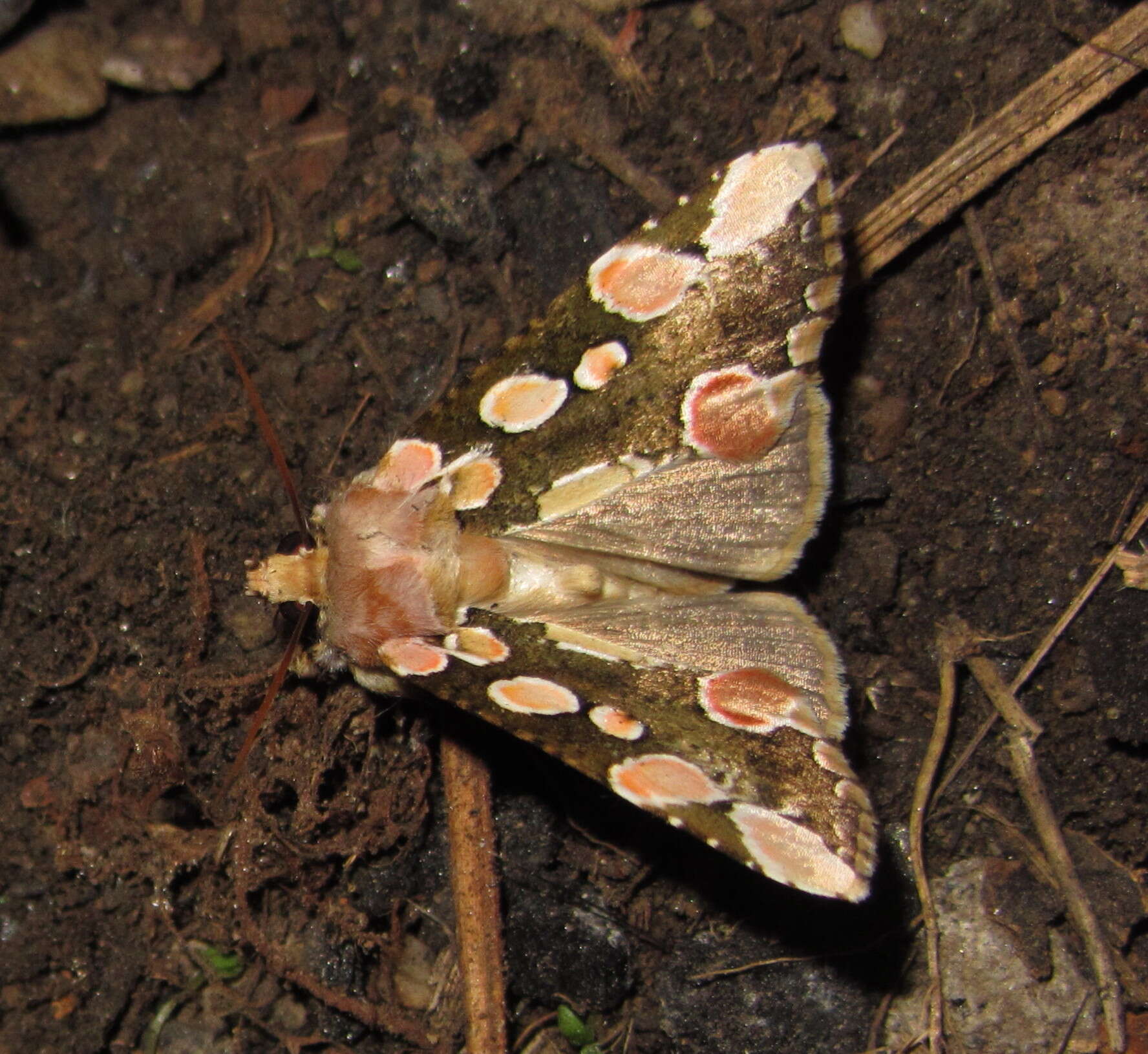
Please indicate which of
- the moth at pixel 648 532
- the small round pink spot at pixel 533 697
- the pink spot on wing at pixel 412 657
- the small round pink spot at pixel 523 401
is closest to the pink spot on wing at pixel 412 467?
the moth at pixel 648 532

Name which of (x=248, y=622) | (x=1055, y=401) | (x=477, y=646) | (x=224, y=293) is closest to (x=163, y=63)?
(x=224, y=293)

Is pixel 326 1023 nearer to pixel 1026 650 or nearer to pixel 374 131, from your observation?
pixel 1026 650

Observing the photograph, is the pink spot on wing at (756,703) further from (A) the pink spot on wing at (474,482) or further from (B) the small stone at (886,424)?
(B) the small stone at (886,424)

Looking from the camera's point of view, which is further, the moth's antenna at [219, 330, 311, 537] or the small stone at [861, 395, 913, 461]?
the small stone at [861, 395, 913, 461]

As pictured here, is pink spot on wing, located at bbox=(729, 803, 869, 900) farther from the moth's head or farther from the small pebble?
the small pebble

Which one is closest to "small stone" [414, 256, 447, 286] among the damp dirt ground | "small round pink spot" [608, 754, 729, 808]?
the damp dirt ground
